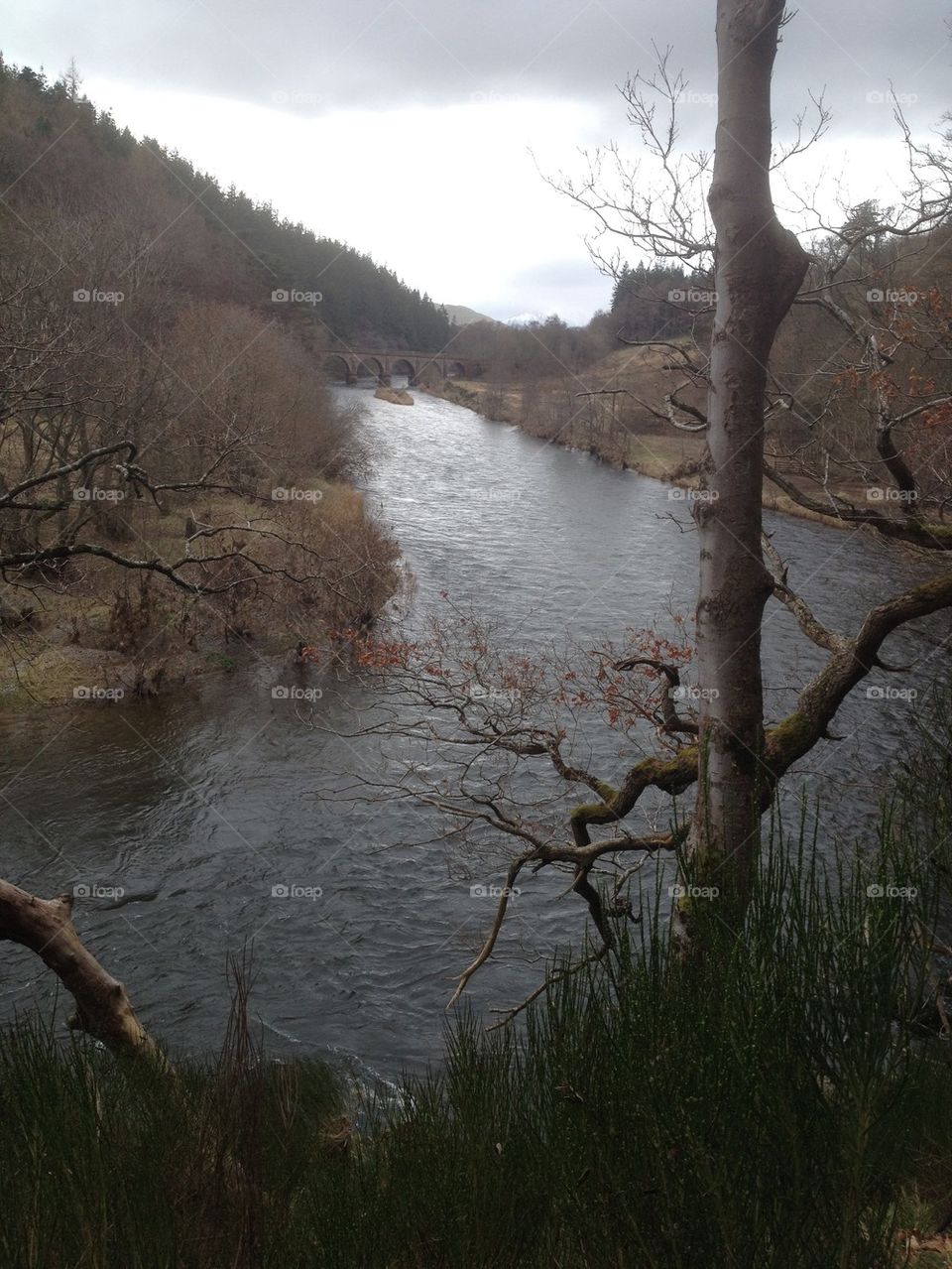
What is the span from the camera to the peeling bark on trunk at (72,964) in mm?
5789

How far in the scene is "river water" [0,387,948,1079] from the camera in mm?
10688

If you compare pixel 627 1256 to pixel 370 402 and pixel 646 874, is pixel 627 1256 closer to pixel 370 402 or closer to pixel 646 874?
pixel 646 874
